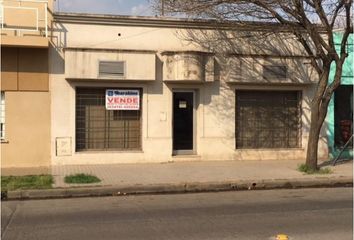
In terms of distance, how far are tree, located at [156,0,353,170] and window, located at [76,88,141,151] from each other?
129 inches

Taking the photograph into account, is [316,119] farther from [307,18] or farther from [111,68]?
[111,68]

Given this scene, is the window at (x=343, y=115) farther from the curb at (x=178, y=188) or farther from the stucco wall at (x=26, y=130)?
the stucco wall at (x=26, y=130)

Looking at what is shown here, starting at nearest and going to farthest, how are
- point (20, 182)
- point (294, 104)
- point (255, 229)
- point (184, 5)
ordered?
point (255, 229) < point (20, 182) < point (184, 5) < point (294, 104)

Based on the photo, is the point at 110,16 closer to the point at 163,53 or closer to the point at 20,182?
the point at 163,53

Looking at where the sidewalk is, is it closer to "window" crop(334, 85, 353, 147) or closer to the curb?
the curb

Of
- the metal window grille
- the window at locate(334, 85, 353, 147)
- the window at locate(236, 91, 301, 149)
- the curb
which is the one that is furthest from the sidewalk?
the metal window grille

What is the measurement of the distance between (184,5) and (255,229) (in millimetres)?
8138

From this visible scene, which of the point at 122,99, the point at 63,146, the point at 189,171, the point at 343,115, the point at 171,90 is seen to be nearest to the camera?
the point at 189,171

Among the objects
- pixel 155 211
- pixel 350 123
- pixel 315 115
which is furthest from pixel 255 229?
pixel 350 123

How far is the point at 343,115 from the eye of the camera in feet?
59.4

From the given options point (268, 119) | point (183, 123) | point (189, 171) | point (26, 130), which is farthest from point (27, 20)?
point (268, 119)

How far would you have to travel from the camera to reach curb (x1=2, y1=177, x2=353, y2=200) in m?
11.1

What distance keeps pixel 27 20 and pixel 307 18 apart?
7.45 meters

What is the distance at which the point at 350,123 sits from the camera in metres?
18.1
